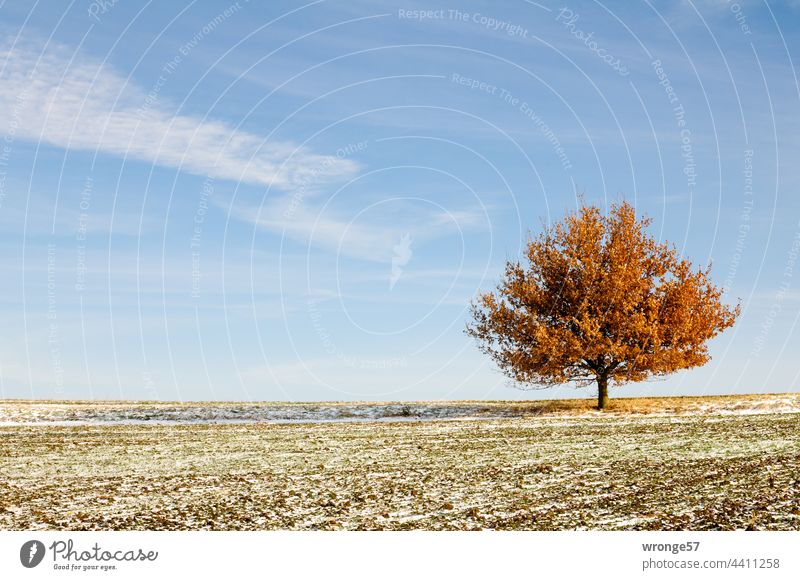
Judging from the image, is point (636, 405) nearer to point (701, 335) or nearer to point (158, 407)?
point (701, 335)

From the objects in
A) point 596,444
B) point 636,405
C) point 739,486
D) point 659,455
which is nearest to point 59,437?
point 596,444

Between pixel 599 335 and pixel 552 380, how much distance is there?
4.31 meters

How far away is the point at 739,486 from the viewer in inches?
658

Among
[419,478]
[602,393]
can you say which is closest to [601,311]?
[602,393]

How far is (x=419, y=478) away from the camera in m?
19.3

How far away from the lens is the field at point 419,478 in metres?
14.3

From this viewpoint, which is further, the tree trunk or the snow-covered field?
the tree trunk

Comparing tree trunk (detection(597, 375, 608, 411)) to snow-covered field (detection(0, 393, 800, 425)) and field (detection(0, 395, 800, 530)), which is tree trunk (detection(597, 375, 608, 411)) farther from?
field (detection(0, 395, 800, 530))

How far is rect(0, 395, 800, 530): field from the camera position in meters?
14.3
